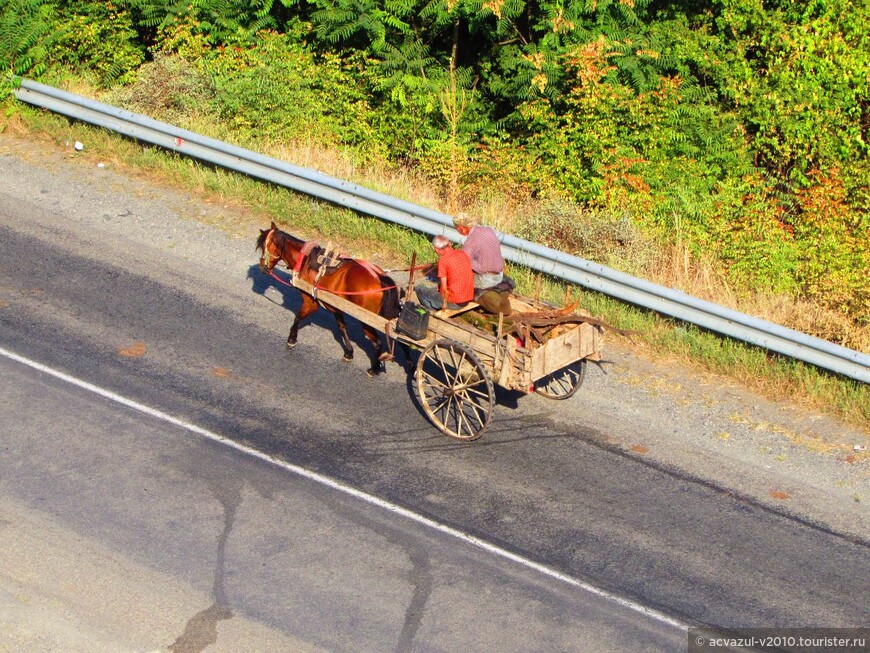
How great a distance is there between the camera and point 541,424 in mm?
11297

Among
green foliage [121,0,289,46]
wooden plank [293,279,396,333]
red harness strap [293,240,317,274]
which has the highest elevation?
green foliage [121,0,289,46]

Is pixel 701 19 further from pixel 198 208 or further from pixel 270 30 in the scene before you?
pixel 198 208

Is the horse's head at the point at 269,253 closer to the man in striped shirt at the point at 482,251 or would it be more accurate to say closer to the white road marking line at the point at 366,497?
the white road marking line at the point at 366,497

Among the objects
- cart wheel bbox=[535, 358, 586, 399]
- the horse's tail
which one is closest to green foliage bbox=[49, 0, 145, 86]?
the horse's tail

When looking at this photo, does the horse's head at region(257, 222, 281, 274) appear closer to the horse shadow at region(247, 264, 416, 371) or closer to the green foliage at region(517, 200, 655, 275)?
the horse shadow at region(247, 264, 416, 371)

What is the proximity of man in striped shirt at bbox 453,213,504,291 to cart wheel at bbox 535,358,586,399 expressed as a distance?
4.45ft

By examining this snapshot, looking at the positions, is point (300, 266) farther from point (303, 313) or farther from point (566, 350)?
point (566, 350)

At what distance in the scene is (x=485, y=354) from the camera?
10742mm

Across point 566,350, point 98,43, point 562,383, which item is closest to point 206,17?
point 98,43

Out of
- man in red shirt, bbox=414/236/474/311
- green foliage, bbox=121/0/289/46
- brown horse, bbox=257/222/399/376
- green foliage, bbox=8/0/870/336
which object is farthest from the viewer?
green foliage, bbox=121/0/289/46

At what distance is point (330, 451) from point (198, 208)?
237 inches

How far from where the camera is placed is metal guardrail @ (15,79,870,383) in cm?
1185

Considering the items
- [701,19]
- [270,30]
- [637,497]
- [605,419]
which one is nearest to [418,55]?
[270,30]

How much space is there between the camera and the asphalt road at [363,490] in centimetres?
873
